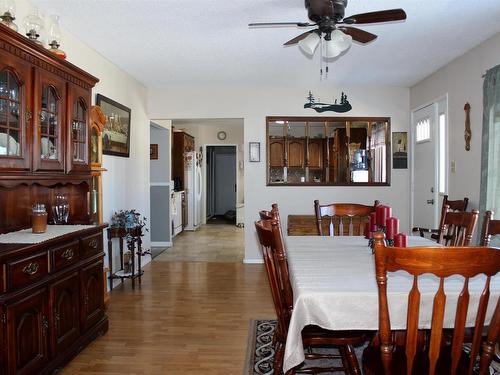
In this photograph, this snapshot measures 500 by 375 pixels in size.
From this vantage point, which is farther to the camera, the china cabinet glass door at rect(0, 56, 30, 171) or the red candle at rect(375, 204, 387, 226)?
the red candle at rect(375, 204, 387, 226)

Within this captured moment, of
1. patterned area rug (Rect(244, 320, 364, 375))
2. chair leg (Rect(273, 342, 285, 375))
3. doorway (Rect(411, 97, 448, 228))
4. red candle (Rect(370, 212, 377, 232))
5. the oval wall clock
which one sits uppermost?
the oval wall clock

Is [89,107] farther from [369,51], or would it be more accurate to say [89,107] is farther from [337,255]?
[369,51]

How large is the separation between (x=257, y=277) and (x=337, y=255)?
106 inches

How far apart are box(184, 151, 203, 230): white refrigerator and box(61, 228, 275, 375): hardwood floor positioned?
3860 mm

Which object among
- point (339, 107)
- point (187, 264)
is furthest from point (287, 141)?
point (339, 107)

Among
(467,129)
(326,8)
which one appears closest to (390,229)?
(326,8)

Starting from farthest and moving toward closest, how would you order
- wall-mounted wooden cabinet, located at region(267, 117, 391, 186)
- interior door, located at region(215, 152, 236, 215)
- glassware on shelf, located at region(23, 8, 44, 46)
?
interior door, located at region(215, 152, 236, 215) < wall-mounted wooden cabinet, located at region(267, 117, 391, 186) < glassware on shelf, located at region(23, 8, 44, 46)

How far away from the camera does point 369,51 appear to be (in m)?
4.06

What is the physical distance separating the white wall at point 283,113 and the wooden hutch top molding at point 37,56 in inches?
104

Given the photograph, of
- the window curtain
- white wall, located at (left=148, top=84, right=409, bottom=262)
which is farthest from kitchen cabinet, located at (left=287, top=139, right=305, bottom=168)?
the window curtain

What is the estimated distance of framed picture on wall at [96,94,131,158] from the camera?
421 cm

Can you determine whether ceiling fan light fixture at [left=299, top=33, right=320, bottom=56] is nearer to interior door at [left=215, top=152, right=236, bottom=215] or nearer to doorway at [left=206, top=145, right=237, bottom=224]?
doorway at [left=206, top=145, right=237, bottom=224]

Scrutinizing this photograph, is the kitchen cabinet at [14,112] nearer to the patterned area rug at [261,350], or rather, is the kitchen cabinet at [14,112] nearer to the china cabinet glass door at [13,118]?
the china cabinet glass door at [13,118]

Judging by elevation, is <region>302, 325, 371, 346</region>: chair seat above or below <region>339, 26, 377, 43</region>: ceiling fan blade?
below
